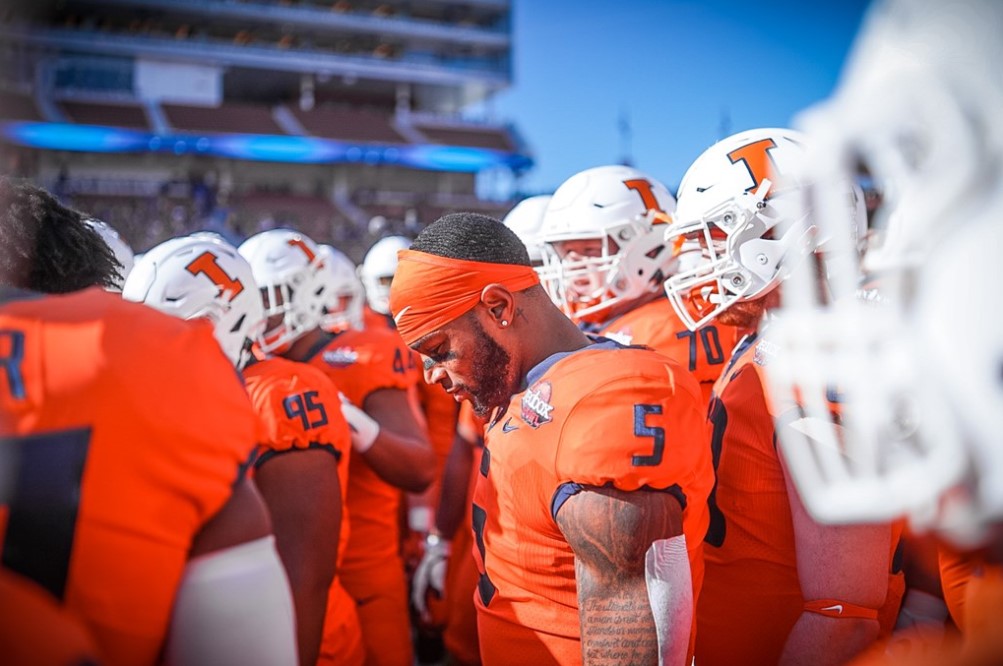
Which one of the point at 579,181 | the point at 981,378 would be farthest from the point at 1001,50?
the point at 579,181

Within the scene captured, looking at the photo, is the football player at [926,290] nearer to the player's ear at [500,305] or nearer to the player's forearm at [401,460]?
the player's ear at [500,305]

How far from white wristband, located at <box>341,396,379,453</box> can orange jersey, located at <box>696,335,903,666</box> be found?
1357 millimetres

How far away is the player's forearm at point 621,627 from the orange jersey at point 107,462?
2.88 feet

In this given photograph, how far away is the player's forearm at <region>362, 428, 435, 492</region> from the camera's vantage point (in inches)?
120

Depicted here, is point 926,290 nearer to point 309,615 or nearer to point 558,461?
point 558,461

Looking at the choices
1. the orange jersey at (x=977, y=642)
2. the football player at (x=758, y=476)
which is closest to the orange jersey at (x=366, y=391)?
the football player at (x=758, y=476)

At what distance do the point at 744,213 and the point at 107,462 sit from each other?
1850mm

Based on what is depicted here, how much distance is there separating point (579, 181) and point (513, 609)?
2067mm

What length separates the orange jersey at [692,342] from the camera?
10.3 ft

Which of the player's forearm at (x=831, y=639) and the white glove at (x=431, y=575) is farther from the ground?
the player's forearm at (x=831, y=639)

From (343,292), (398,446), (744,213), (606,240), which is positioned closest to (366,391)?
(398,446)

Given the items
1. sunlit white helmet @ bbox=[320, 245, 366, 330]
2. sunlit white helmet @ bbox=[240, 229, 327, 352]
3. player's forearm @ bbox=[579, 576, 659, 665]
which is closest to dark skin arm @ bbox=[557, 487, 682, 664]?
player's forearm @ bbox=[579, 576, 659, 665]

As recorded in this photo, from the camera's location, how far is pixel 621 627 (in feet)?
5.63

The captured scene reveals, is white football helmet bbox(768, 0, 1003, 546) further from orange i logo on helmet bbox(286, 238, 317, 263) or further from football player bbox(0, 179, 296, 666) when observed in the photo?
orange i logo on helmet bbox(286, 238, 317, 263)
